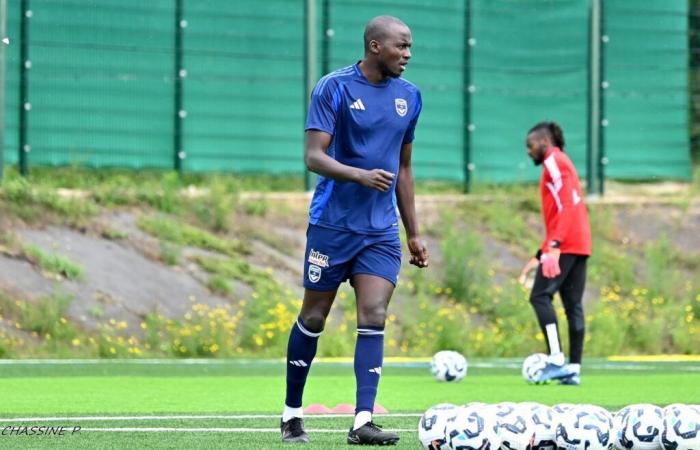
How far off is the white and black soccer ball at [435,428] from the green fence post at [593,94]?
16.5 m

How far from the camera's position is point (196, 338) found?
17922mm

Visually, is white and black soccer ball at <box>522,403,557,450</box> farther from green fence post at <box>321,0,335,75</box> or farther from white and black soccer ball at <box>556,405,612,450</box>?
green fence post at <box>321,0,335,75</box>

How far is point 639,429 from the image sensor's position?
7.29 meters

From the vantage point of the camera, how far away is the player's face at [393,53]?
848 centimetres

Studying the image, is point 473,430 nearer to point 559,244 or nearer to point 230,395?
point 230,395

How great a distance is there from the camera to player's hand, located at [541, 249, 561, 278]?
13.8 m

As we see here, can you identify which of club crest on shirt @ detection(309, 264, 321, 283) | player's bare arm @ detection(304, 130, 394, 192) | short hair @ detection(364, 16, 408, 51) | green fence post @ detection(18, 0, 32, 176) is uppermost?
green fence post @ detection(18, 0, 32, 176)

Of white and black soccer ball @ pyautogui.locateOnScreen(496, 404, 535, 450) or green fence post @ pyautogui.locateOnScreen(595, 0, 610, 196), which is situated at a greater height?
green fence post @ pyautogui.locateOnScreen(595, 0, 610, 196)

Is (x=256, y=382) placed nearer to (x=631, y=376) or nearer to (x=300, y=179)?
(x=631, y=376)

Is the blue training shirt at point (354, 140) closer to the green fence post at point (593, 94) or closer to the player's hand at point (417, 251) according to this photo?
the player's hand at point (417, 251)

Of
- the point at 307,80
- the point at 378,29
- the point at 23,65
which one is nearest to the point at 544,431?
the point at 378,29

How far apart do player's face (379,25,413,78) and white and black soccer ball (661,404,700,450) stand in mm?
2395

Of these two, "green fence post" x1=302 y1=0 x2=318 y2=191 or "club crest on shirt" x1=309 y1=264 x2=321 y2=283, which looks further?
"green fence post" x1=302 y1=0 x2=318 y2=191

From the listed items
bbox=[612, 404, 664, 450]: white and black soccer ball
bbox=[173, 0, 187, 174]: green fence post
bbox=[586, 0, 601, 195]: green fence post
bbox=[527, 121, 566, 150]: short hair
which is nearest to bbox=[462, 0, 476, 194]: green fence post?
bbox=[586, 0, 601, 195]: green fence post
